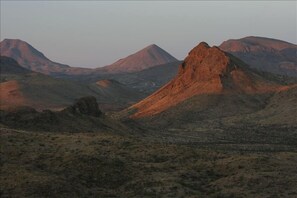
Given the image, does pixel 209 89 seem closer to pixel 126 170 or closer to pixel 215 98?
pixel 215 98

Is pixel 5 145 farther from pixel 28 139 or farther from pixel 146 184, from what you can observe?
pixel 146 184

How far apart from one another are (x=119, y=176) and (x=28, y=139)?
1584 centimetres

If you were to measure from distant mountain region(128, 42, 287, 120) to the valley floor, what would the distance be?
271ft

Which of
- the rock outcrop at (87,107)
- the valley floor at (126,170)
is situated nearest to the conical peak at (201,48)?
the rock outcrop at (87,107)

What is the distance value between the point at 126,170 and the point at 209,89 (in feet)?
370

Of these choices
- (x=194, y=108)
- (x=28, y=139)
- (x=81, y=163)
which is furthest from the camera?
(x=194, y=108)

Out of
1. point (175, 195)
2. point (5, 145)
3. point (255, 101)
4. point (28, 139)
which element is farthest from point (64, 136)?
point (255, 101)

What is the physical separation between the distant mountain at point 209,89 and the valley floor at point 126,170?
271 feet

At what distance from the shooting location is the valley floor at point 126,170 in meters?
48.3

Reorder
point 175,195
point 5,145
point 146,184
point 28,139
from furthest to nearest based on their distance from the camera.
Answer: point 28,139
point 5,145
point 146,184
point 175,195

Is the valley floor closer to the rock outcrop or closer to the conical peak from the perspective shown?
the rock outcrop

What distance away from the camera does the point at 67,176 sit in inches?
2068

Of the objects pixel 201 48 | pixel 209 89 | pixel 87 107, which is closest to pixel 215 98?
pixel 209 89

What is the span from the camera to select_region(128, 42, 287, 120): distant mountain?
154625mm
